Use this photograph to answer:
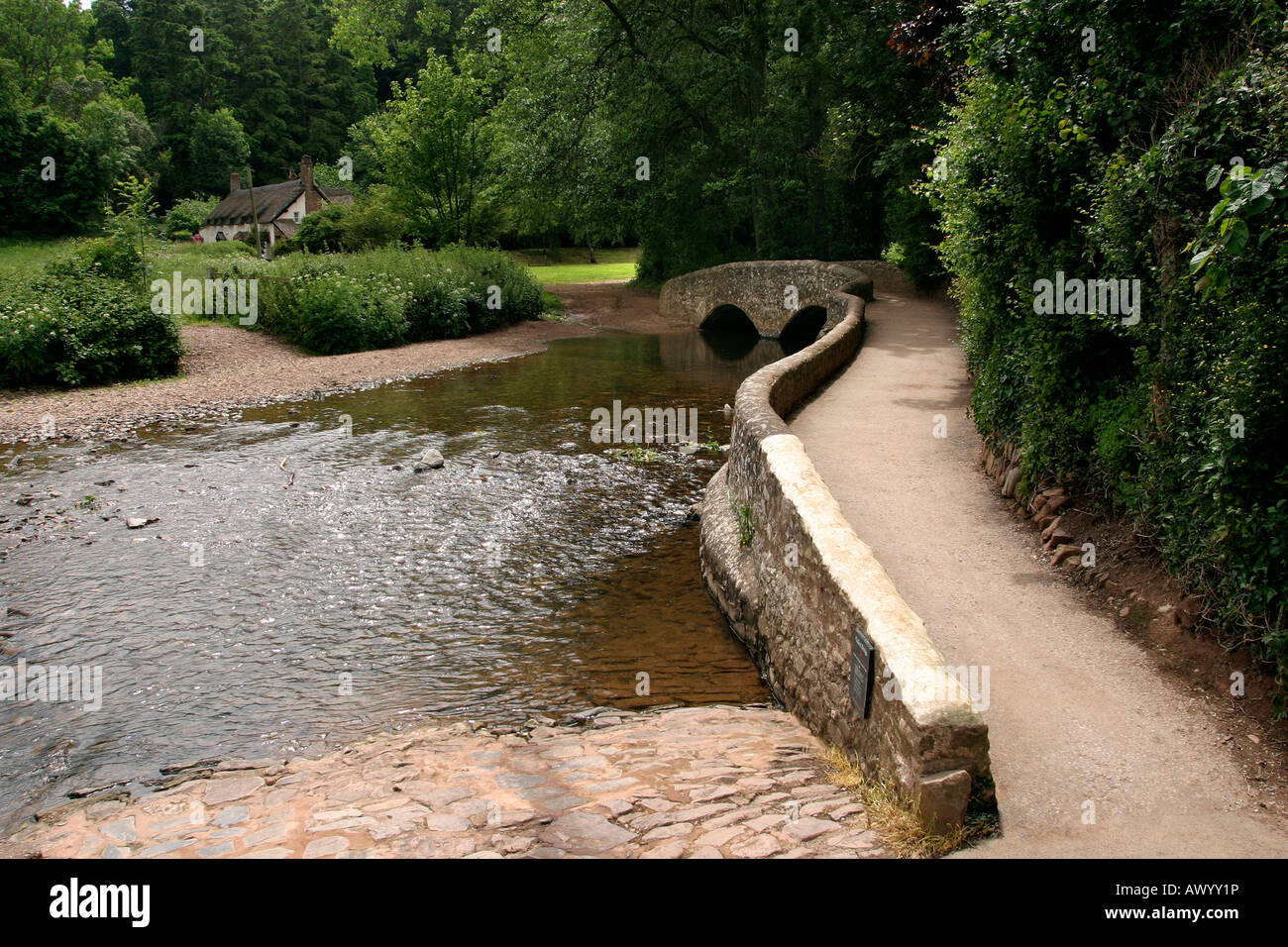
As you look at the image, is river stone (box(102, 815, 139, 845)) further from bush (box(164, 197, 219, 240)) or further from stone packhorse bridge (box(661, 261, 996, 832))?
bush (box(164, 197, 219, 240))

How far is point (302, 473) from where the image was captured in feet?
41.9

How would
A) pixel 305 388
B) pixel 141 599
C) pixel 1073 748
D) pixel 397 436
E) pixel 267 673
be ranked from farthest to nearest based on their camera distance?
pixel 305 388
pixel 397 436
pixel 141 599
pixel 267 673
pixel 1073 748

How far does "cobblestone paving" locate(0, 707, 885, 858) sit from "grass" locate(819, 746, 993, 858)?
0.07 meters

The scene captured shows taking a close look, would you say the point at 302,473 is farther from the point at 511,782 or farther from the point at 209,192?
the point at 209,192

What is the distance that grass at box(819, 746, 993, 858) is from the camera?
402 cm

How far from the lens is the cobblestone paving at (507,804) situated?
4.38 meters

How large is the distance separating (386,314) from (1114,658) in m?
21.7

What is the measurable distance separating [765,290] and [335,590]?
→ 2186cm

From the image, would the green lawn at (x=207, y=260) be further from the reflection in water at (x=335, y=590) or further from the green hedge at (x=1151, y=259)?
the green hedge at (x=1151, y=259)

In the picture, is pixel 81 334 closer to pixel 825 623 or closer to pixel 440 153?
pixel 825 623

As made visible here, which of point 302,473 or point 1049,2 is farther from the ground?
point 1049,2

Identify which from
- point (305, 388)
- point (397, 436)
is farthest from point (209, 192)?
point (397, 436)

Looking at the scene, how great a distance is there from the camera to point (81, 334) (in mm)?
17594

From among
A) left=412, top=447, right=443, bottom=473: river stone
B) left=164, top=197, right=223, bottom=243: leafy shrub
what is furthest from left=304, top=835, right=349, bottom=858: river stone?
left=164, top=197, right=223, bottom=243: leafy shrub
